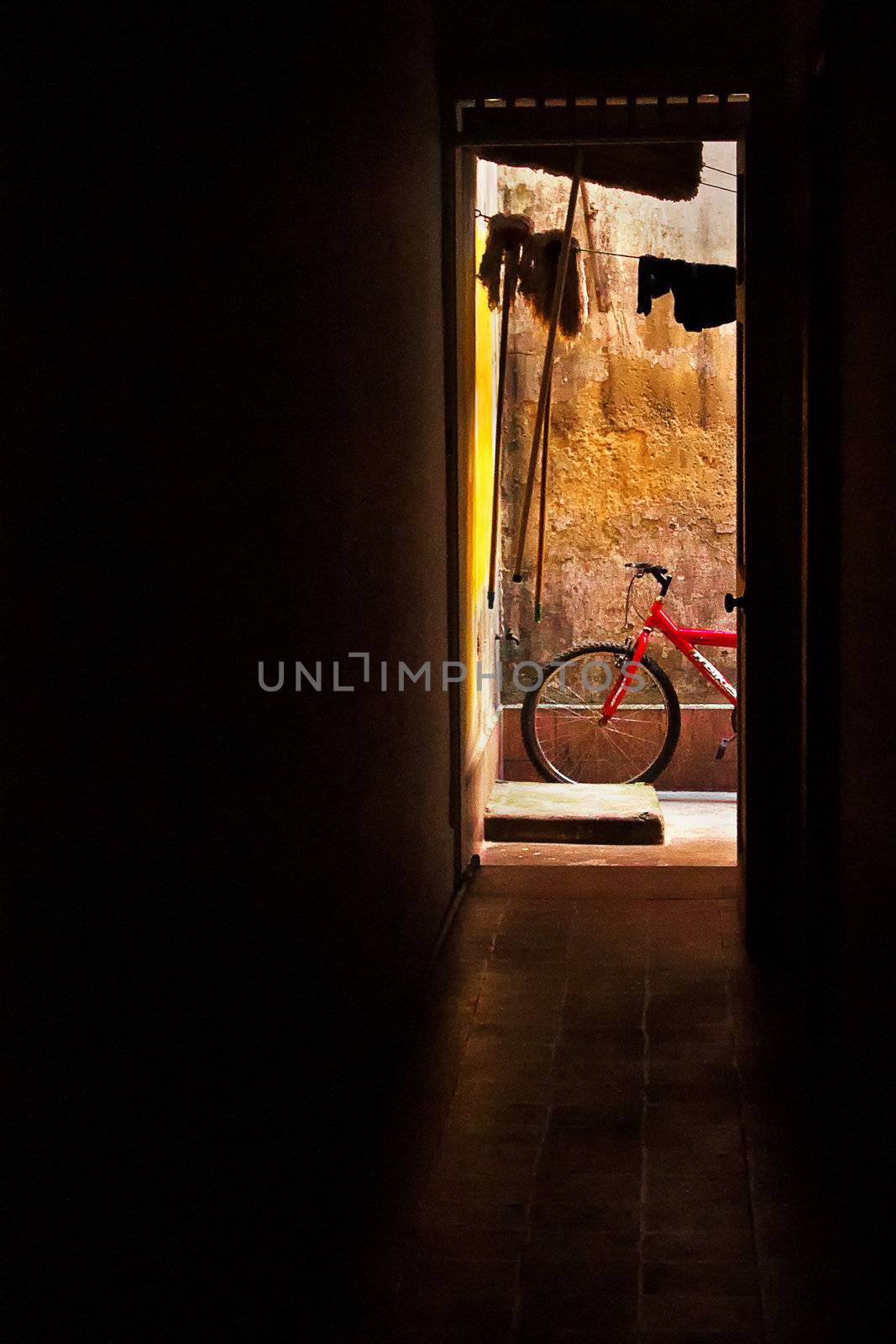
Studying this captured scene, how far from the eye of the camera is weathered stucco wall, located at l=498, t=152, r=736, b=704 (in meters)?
7.88

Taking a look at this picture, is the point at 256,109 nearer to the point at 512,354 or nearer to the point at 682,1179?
the point at 682,1179

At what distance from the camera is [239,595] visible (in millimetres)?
2217

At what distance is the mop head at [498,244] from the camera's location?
6.03m

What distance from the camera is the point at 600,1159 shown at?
299 centimetres

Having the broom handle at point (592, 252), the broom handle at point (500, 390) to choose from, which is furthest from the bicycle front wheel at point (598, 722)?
the broom handle at point (592, 252)

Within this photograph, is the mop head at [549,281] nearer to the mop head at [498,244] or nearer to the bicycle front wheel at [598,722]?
the mop head at [498,244]

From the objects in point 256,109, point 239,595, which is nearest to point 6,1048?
point 239,595

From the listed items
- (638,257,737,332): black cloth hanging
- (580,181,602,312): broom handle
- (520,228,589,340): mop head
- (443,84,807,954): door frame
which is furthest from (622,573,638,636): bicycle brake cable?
(443,84,807,954): door frame

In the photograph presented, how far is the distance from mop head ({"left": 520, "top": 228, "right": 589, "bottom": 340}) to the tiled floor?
9.57 feet

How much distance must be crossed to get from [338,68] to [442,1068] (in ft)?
7.47

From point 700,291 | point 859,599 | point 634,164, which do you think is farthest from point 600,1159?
point 634,164

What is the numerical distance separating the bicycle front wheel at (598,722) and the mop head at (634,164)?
2.71 meters

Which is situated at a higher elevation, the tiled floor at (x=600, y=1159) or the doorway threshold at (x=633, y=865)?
the tiled floor at (x=600, y=1159)

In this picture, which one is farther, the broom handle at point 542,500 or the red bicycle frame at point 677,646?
the red bicycle frame at point 677,646
